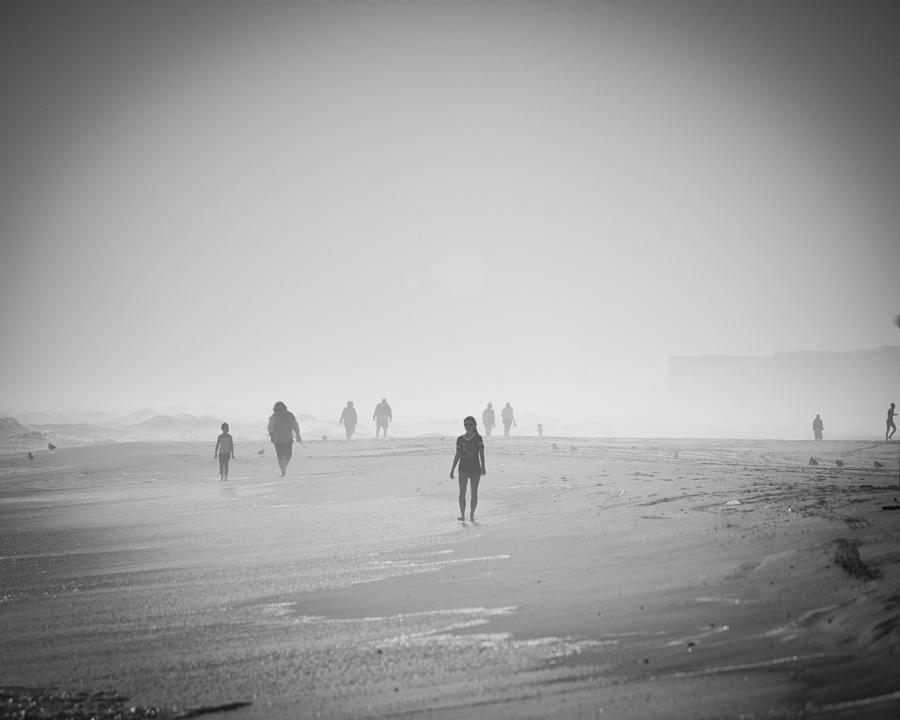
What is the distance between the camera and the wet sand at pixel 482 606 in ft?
13.3

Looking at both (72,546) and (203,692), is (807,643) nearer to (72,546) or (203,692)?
(203,692)

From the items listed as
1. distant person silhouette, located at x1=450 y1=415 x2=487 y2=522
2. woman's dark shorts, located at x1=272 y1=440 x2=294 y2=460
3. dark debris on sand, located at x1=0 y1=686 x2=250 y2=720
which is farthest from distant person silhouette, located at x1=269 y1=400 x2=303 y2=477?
dark debris on sand, located at x1=0 y1=686 x2=250 y2=720

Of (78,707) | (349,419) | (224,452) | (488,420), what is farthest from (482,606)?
(349,419)

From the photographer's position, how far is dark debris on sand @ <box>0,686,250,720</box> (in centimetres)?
387

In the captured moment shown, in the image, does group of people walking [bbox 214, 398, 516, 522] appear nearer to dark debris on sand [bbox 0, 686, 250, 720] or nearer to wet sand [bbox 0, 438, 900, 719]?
wet sand [bbox 0, 438, 900, 719]

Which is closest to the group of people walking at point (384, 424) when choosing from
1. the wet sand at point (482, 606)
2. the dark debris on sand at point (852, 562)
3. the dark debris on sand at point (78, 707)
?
the wet sand at point (482, 606)

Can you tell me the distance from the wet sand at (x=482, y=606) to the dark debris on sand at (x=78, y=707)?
85 millimetres

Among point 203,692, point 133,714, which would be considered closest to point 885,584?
point 203,692

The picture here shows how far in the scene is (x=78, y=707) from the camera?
400cm

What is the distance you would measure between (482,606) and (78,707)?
3.60 meters

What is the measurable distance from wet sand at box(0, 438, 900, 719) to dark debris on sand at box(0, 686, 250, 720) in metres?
0.08

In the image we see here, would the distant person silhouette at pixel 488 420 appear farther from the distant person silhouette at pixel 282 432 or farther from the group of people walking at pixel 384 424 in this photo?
the distant person silhouette at pixel 282 432

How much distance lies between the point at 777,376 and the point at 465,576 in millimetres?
150915

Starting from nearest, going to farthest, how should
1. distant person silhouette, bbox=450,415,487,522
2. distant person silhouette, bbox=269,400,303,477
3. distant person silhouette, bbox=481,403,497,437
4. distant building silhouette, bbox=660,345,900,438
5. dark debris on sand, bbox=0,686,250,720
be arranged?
dark debris on sand, bbox=0,686,250,720
distant person silhouette, bbox=450,415,487,522
distant person silhouette, bbox=269,400,303,477
distant person silhouette, bbox=481,403,497,437
distant building silhouette, bbox=660,345,900,438
